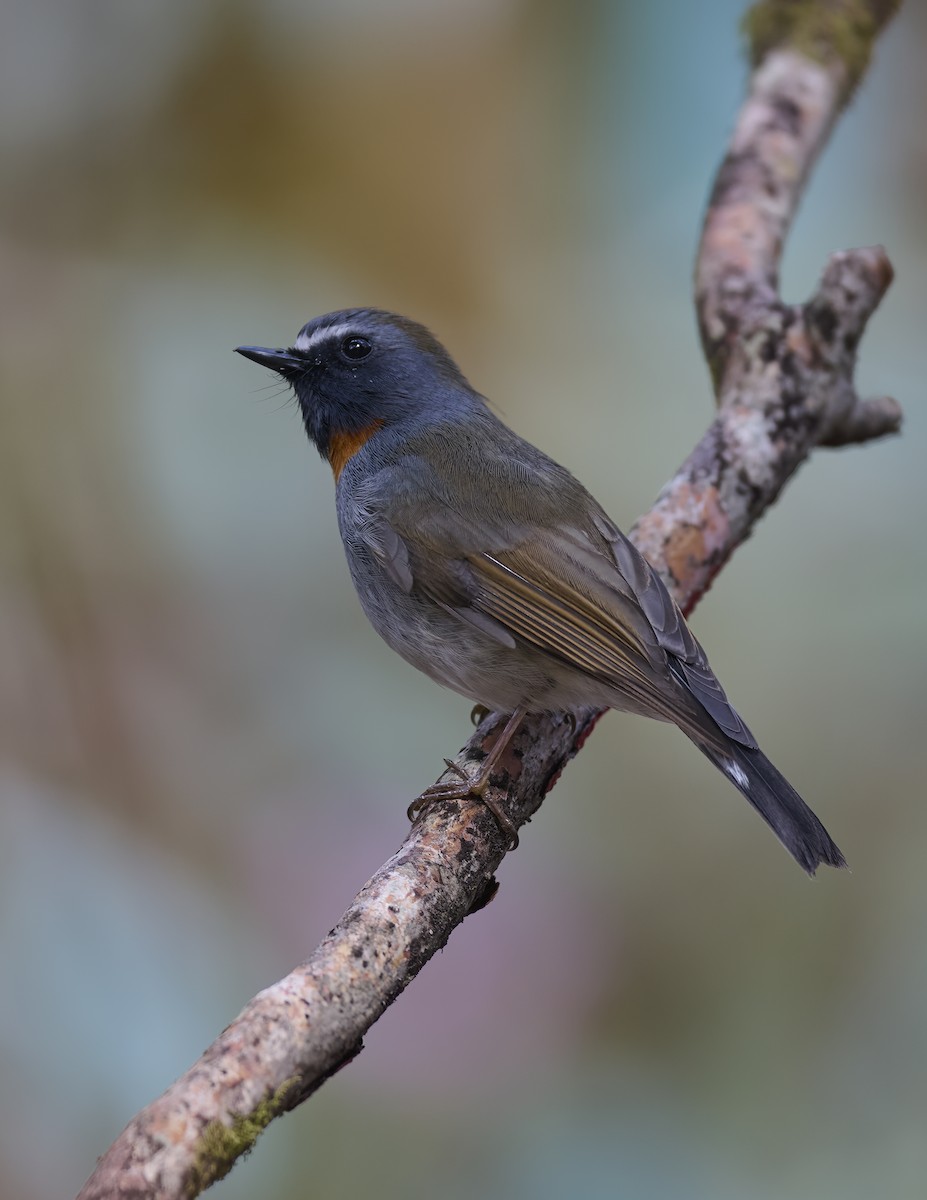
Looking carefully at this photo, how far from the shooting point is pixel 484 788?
2.44 metres

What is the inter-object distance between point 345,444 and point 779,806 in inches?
65.1

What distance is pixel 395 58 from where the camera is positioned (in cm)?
481

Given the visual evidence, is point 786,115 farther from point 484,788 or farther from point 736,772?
point 484,788

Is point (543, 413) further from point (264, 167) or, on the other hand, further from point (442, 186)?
point (264, 167)

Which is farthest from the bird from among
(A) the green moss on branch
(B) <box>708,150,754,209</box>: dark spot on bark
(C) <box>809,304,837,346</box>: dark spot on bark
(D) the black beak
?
(A) the green moss on branch

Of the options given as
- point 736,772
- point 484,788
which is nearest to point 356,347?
point 484,788

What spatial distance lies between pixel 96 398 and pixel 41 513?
20.0 inches

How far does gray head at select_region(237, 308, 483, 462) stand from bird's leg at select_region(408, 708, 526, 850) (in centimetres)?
104

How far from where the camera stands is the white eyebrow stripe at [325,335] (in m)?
3.43

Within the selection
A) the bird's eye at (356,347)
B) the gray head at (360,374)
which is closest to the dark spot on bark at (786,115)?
the gray head at (360,374)

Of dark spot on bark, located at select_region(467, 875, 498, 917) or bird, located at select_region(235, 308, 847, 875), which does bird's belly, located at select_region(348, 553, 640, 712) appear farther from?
dark spot on bark, located at select_region(467, 875, 498, 917)

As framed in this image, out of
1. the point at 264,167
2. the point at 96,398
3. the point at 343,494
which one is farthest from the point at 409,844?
the point at 264,167

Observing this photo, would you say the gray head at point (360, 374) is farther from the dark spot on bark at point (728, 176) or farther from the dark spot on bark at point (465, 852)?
the dark spot on bark at point (465, 852)

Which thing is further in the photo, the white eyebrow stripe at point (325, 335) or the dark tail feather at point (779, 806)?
the white eyebrow stripe at point (325, 335)
